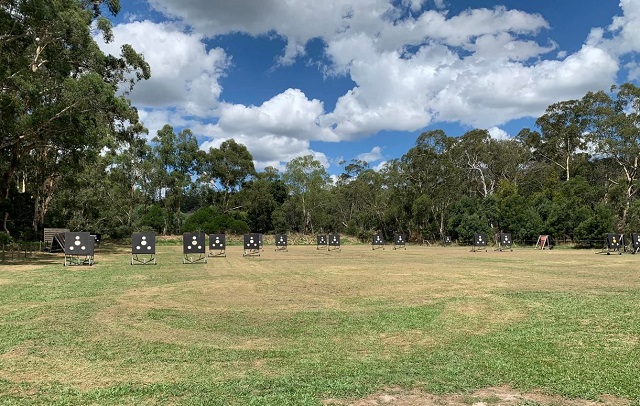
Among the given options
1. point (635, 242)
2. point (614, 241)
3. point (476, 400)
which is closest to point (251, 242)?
point (614, 241)

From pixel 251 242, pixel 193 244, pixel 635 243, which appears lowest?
Result: pixel 635 243

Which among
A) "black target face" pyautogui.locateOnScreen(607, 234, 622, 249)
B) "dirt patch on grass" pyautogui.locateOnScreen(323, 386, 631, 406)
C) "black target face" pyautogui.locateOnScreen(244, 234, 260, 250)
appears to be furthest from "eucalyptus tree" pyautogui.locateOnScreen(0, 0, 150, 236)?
"black target face" pyautogui.locateOnScreen(607, 234, 622, 249)

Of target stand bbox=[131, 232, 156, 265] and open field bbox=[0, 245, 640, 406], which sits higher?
target stand bbox=[131, 232, 156, 265]

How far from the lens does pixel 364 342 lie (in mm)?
6484

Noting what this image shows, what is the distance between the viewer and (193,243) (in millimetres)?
22797

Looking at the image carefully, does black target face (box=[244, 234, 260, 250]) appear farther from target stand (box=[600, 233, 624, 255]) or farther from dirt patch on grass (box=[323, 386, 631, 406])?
dirt patch on grass (box=[323, 386, 631, 406])

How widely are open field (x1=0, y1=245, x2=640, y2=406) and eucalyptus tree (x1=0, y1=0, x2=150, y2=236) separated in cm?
1163

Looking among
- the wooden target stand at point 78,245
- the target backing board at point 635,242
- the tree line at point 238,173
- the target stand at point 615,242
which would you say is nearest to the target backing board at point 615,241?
the target stand at point 615,242

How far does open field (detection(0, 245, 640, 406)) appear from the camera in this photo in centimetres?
443

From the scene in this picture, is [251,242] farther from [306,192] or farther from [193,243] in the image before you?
[306,192]

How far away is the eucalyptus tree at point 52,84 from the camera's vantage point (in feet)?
64.0

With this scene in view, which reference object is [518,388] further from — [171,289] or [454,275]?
[454,275]

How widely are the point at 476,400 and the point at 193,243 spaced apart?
20.1 m

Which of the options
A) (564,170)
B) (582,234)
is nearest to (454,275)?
(582,234)
